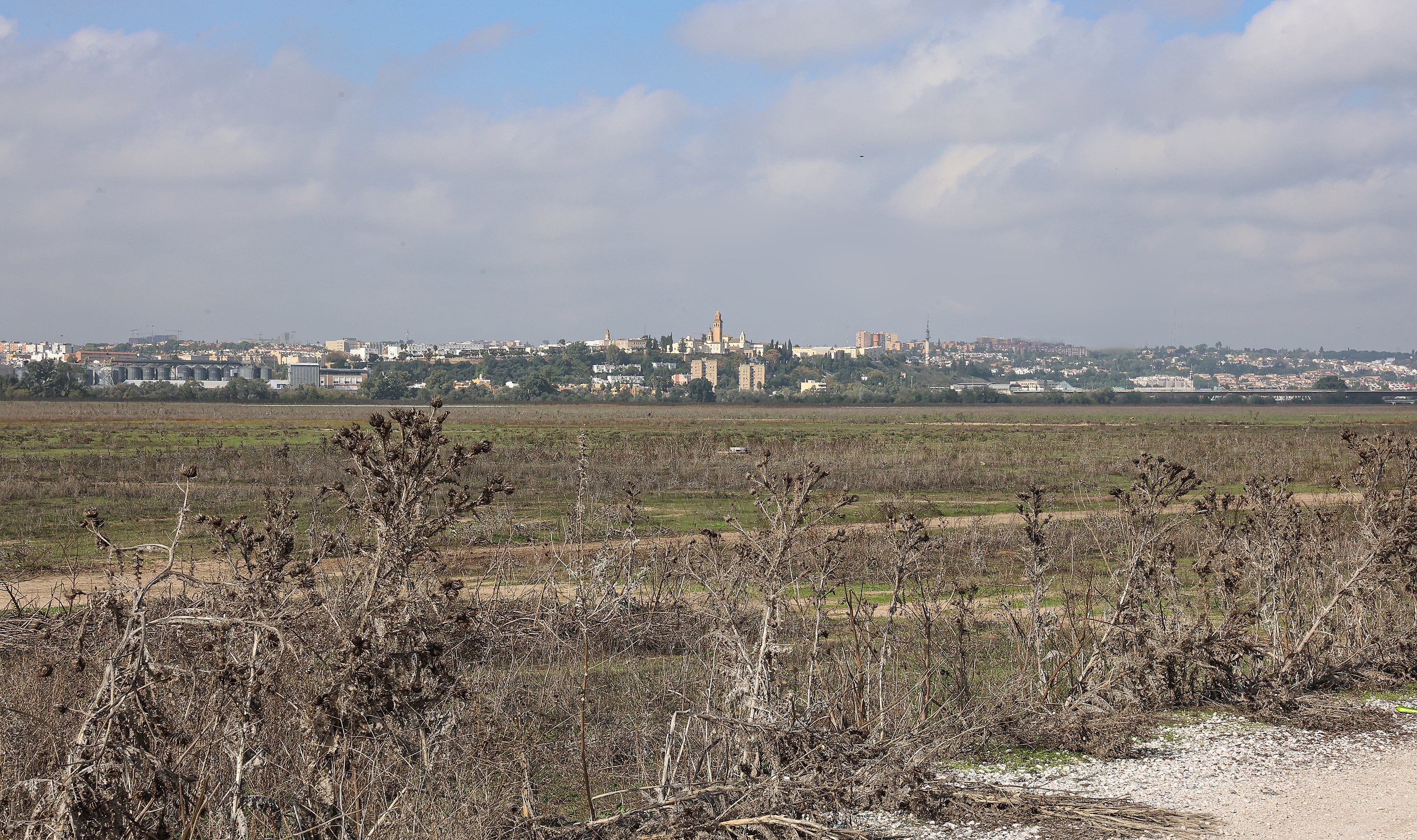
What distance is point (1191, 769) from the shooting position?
630cm

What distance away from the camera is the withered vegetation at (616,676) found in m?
3.92

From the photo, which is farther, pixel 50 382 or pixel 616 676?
pixel 50 382

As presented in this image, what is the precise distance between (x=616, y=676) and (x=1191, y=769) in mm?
4912

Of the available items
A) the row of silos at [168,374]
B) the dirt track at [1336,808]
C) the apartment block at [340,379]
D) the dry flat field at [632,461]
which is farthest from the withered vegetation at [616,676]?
the row of silos at [168,374]

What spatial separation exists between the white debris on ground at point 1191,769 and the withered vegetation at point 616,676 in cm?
15

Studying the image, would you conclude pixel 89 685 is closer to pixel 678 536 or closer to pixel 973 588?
pixel 973 588

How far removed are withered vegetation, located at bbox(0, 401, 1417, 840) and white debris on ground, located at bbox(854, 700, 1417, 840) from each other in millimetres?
149

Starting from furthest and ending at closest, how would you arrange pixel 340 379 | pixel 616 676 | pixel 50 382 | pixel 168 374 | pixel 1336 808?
pixel 168 374 → pixel 340 379 → pixel 50 382 → pixel 616 676 → pixel 1336 808

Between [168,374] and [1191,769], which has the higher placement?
[168,374]

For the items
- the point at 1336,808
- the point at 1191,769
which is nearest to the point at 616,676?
the point at 1191,769

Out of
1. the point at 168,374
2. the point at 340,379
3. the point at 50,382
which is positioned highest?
the point at 168,374

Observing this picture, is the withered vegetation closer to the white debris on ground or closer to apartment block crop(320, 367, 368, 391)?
the white debris on ground

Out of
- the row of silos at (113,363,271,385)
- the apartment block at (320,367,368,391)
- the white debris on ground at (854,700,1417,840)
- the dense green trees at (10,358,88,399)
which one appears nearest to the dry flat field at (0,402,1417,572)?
the white debris on ground at (854,700,1417,840)

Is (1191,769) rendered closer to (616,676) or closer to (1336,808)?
(1336,808)
